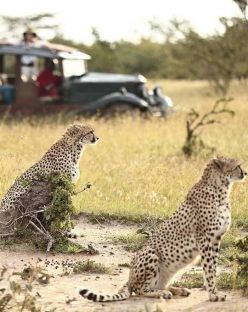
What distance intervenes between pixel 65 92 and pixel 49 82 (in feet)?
1.23

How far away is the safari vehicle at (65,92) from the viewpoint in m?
17.9

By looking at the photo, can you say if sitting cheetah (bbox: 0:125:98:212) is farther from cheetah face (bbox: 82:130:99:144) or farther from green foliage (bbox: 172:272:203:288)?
green foliage (bbox: 172:272:203:288)

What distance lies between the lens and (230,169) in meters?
6.73

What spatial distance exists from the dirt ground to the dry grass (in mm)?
748

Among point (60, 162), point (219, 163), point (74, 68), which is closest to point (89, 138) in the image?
point (60, 162)

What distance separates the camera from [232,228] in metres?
9.05

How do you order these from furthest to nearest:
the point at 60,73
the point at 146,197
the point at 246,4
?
the point at 60,73 → the point at 146,197 → the point at 246,4

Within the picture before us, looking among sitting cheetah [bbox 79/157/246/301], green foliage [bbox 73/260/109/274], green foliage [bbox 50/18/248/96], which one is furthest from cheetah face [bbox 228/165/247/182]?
Answer: green foliage [bbox 50/18/248/96]

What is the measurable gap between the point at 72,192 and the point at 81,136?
3.23 ft

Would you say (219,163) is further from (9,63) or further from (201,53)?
(201,53)

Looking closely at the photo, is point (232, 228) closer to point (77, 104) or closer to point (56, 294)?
point (56, 294)

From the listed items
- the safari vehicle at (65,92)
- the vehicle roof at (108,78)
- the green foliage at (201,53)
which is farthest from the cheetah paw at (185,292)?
the green foliage at (201,53)

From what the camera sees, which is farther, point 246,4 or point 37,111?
point 37,111

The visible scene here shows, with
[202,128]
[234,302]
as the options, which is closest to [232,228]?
[234,302]
